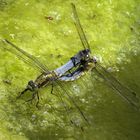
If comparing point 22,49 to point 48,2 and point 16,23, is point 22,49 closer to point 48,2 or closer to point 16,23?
point 16,23

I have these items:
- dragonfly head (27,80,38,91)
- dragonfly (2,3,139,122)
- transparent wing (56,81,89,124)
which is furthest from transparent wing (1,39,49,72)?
dragonfly head (27,80,38,91)

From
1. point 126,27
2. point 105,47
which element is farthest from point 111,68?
point 126,27

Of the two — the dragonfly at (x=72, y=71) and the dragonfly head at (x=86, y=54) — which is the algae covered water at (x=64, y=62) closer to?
the dragonfly at (x=72, y=71)

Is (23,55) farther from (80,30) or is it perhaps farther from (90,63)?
(80,30)

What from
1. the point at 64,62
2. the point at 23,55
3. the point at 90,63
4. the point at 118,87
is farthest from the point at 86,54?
the point at 23,55

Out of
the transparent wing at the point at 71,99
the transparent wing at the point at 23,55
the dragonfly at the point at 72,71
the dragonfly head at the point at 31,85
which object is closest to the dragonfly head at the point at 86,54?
the dragonfly at the point at 72,71
